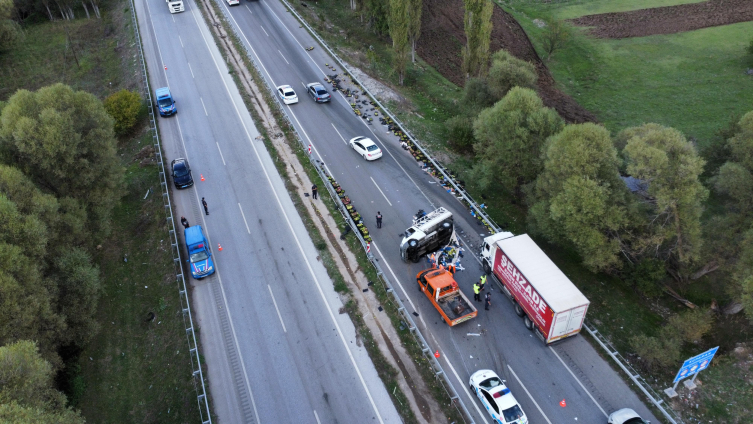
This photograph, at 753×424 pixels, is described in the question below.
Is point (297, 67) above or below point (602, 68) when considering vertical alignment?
above

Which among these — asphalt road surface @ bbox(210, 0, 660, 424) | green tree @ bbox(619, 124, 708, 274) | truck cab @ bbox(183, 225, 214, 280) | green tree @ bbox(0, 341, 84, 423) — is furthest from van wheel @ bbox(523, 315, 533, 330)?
green tree @ bbox(0, 341, 84, 423)

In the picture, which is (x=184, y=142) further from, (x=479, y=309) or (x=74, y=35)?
(x=74, y=35)

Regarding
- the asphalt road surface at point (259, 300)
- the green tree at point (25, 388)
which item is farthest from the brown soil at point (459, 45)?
the green tree at point (25, 388)

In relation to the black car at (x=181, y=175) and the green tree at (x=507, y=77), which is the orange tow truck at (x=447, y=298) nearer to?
the black car at (x=181, y=175)

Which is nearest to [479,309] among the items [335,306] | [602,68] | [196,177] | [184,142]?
[335,306]

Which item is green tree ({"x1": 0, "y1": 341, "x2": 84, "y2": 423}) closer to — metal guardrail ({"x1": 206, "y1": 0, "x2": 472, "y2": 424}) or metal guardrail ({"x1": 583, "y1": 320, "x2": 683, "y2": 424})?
metal guardrail ({"x1": 206, "y1": 0, "x2": 472, "y2": 424})
